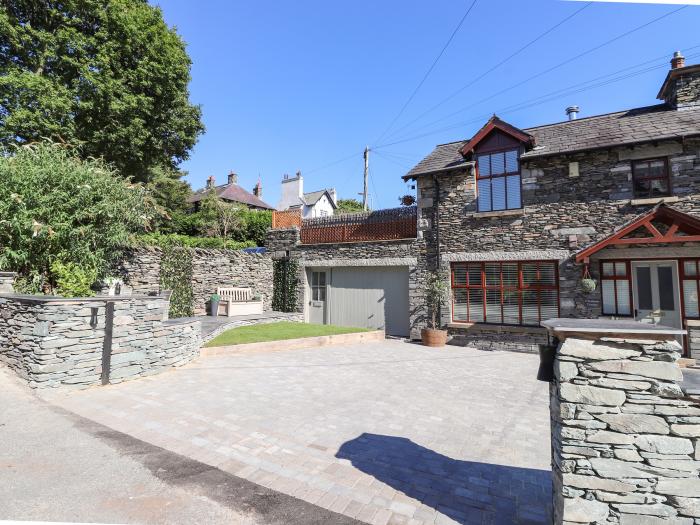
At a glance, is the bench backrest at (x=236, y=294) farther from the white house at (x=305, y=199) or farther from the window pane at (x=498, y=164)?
the white house at (x=305, y=199)

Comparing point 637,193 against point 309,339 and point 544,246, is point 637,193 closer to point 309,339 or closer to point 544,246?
point 544,246

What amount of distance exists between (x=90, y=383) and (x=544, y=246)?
39.7ft

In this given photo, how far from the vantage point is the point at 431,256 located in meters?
13.1

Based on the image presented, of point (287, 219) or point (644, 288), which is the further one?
point (287, 219)

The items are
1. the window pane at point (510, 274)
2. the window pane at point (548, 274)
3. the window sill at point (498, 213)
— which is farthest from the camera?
the window pane at point (510, 274)

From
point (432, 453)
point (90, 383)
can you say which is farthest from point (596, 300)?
point (90, 383)

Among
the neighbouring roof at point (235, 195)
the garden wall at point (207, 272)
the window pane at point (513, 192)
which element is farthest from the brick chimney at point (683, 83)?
the neighbouring roof at point (235, 195)

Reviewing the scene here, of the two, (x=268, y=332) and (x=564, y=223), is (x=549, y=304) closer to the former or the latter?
(x=564, y=223)

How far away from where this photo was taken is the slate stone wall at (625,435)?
2.57m

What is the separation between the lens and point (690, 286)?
9.35 m

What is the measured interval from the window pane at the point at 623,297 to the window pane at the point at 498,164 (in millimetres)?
4820

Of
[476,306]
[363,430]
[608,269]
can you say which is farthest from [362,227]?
[363,430]

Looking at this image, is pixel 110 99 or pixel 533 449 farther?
pixel 110 99

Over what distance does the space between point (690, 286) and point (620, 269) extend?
5.01 feet
